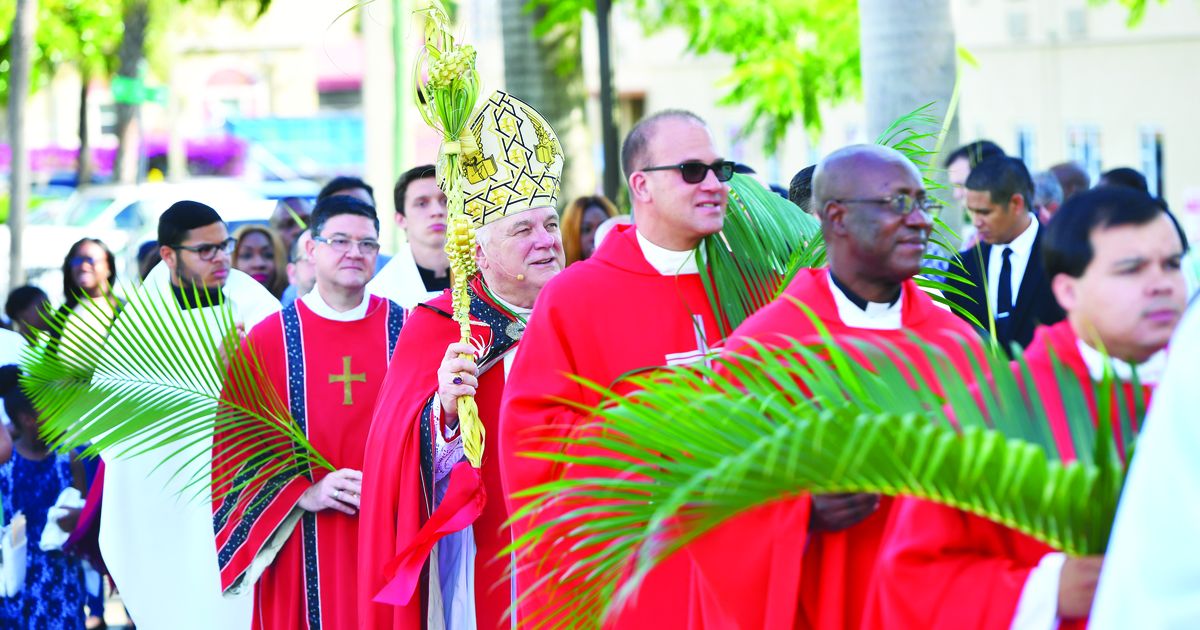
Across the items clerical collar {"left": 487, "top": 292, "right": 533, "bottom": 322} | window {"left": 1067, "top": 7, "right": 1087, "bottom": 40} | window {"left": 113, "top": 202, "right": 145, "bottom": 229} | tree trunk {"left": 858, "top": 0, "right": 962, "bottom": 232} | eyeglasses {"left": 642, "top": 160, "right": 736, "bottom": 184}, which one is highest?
window {"left": 1067, "top": 7, "right": 1087, "bottom": 40}

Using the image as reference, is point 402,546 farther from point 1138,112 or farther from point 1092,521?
point 1138,112

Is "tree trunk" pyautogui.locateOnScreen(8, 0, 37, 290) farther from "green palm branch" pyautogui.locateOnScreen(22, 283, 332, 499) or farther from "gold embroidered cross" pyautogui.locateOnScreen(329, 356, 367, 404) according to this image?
"gold embroidered cross" pyautogui.locateOnScreen(329, 356, 367, 404)

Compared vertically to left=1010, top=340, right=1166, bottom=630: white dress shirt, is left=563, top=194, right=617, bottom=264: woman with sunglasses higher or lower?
higher

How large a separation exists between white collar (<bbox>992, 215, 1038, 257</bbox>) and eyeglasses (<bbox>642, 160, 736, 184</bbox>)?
3.03m

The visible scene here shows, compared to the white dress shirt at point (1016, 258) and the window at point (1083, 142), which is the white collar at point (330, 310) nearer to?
the white dress shirt at point (1016, 258)

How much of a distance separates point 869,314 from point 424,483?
2.23m

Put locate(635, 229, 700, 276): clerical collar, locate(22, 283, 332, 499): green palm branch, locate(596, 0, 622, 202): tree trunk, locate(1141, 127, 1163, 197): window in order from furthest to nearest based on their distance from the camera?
1. locate(1141, 127, 1163, 197): window
2. locate(596, 0, 622, 202): tree trunk
3. locate(22, 283, 332, 499): green palm branch
4. locate(635, 229, 700, 276): clerical collar

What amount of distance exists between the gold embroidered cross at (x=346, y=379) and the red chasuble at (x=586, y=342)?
1.59 meters

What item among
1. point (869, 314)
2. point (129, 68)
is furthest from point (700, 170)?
point (129, 68)

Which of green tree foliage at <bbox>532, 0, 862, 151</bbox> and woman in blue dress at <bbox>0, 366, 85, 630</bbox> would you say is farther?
green tree foliage at <bbox>532, 0, 862, 151</bbox>

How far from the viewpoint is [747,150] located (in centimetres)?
3275

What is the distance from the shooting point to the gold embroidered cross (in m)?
6.20

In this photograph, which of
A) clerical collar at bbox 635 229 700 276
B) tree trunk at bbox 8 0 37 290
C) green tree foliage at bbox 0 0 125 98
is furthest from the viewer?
green tree foliage at bbox 0 0 125 98

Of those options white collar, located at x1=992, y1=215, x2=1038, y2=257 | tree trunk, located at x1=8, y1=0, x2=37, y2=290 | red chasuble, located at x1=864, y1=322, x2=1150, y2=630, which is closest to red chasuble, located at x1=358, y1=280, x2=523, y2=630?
red chasuble, located at x1=864, y1=322, x2=1150, y2=630
